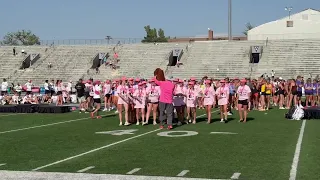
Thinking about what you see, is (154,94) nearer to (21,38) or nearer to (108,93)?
(108,93)

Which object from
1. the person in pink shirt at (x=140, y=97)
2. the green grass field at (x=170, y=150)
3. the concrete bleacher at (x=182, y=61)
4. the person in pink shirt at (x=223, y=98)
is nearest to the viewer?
the green grass field at (x=170, y=150)

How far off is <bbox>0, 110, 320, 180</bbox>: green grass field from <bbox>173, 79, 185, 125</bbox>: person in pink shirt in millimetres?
747

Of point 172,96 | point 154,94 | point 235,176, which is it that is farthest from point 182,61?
point 235,176

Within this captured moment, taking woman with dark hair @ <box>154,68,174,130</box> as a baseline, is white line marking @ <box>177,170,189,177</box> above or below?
below

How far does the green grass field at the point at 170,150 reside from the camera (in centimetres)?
830

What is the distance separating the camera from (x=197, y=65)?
1725 inches

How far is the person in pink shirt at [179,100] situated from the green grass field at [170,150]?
75 centimetres

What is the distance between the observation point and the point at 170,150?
10.4m

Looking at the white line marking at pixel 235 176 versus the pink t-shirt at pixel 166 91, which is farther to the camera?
the pink t-shirt at pixel 166 91

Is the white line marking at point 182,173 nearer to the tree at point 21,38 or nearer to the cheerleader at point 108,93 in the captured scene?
the cheerleader at point 108,93

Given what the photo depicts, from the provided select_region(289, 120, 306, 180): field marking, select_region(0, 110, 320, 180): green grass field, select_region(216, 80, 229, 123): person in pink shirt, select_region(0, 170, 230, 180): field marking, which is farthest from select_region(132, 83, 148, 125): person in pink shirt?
select_region(0, 170, 230, 180): field marking

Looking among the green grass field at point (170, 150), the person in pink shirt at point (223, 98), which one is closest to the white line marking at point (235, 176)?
the green grass field at point (170, 150)

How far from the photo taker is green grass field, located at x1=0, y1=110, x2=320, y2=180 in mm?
8305

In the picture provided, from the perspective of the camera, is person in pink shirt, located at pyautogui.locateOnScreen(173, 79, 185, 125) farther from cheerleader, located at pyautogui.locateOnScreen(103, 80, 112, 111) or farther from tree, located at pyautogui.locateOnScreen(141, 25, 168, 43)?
tree, located at pyautogui.locateOnScreen(141, 25, 168, 43)
